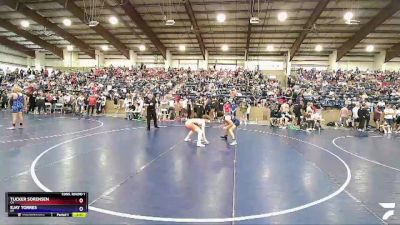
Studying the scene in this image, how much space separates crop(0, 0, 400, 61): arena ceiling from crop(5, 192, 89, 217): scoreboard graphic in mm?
21862

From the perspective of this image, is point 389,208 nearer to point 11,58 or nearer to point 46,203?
point 46,203

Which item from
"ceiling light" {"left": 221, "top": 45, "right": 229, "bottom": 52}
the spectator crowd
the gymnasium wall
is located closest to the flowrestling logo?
the spectator crowd

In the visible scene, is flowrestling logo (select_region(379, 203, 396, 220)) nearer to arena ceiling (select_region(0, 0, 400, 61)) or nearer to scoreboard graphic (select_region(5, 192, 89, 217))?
scoreboard graphic (select_region(5, 192, 89, 217))

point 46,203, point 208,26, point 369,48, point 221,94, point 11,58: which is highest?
point 208,26

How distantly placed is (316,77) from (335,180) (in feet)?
75.5

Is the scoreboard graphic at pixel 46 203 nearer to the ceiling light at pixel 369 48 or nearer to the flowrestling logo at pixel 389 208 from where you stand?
the flowrestling logo at pixel 389 208

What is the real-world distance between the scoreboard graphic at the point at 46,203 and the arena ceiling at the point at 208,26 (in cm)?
2186

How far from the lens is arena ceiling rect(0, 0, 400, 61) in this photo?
24.2 metres

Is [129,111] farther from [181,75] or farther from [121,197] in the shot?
[121,197]

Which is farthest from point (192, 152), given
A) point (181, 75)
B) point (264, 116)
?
point (181, 75)

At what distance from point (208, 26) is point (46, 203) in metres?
26.8

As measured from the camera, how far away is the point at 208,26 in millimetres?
28812

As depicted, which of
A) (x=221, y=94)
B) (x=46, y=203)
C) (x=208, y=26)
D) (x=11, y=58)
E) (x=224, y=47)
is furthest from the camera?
(x=11, y=58)

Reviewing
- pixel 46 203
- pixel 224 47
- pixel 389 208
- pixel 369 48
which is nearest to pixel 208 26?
pixel 224 47
